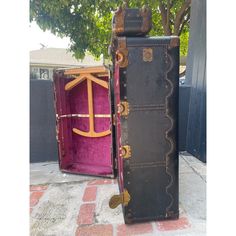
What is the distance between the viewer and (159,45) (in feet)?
6.04

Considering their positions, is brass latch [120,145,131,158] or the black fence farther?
the black fence

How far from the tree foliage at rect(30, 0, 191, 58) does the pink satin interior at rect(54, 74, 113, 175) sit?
2.75 metres

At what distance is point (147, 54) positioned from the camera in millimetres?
1845

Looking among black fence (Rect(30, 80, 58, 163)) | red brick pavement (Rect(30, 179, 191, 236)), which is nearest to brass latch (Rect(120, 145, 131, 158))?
red brick pavement (Rect(30, 179, 191, 236))

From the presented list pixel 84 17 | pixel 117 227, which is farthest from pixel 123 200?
pixel 84 17

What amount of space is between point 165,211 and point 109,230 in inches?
20.2

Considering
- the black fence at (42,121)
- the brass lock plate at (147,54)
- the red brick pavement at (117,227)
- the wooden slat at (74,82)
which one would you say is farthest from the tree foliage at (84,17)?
the red brick pavement at (117,227)

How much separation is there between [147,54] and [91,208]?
1586 mm

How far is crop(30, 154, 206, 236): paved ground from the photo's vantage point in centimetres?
194

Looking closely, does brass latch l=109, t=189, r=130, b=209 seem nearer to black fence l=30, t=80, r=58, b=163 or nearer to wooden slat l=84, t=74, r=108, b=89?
wooden slat l=84, t=74, r=108, b=89

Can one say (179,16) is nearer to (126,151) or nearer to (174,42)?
(174,42)
